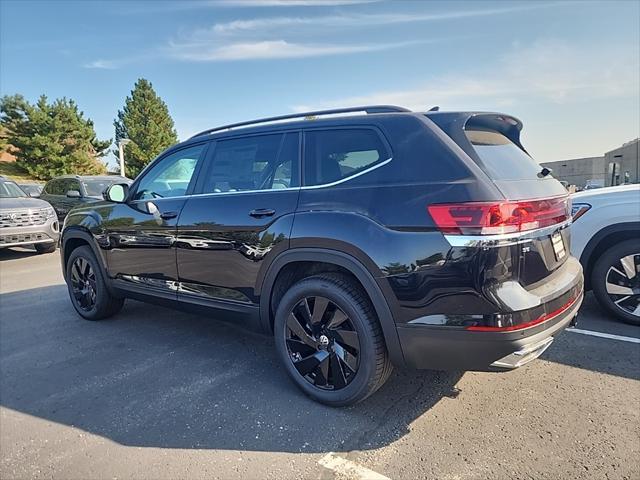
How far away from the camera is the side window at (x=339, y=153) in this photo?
104 inches

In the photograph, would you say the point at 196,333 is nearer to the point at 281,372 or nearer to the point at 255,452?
the point at 281,372

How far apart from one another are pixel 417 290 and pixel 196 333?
2686 mm

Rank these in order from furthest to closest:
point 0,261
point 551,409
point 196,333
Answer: point 0,261 → point 196,333 → point 551,409

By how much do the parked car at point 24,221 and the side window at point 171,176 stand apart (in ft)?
20.2

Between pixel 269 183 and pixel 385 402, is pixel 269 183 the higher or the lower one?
the higher one

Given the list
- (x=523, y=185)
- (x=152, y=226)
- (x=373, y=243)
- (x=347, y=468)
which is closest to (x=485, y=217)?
(x=523, y=185)

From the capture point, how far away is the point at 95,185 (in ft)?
35.6

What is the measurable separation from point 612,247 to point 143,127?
163ft

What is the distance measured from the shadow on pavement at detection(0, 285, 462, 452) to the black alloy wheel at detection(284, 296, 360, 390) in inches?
8.6

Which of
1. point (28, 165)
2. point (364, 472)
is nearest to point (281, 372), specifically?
point (364, 472)

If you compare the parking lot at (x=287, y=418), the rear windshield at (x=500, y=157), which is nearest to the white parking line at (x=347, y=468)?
the parking lot at (x=287, y=418)

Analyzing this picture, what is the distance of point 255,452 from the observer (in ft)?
7.76

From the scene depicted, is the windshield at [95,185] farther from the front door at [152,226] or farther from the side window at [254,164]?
the side window at [254,164]

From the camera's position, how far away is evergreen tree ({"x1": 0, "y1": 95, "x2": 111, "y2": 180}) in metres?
31.5
